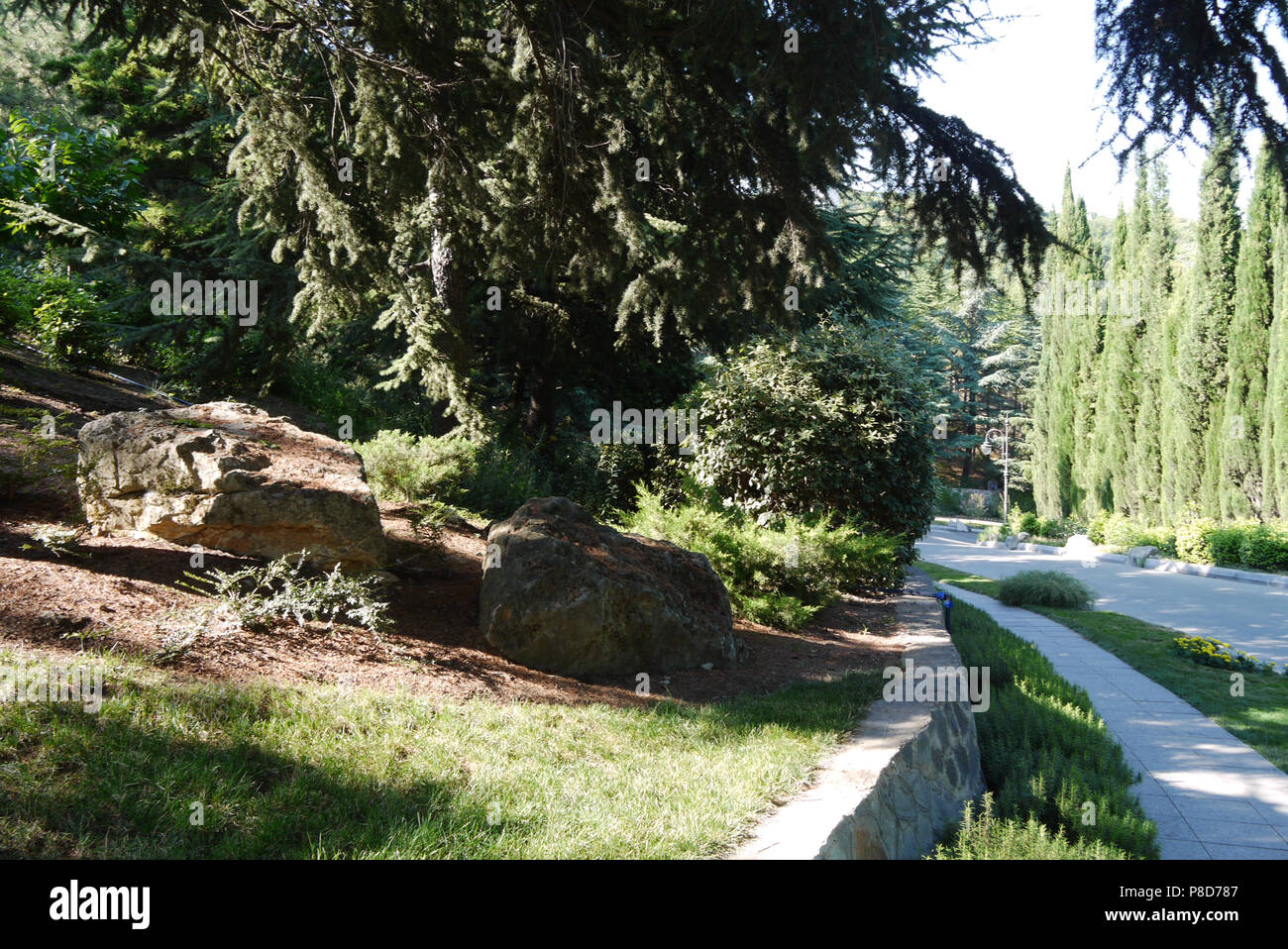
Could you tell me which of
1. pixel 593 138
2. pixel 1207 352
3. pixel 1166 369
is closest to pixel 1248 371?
pixel 1207 352

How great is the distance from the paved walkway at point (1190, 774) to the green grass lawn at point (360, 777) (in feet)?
9.04

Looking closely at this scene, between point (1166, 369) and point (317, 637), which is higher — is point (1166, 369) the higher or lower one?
the higher one

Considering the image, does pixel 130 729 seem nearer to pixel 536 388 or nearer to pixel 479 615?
pixel 479 615

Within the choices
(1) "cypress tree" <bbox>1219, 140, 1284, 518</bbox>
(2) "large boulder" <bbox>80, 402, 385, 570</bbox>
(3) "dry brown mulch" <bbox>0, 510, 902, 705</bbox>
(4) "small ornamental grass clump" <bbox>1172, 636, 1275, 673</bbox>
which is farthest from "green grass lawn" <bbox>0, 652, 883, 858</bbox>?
(1) "cypress tree" <bbox>1219, 140, 1284, 518</bbox>

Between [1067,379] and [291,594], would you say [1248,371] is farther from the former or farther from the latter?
[291,594]

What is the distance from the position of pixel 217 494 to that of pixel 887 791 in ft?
14.2

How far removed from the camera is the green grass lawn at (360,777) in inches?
105

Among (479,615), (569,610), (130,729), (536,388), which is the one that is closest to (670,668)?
(569,610)

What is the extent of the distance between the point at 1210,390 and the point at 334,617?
28.0 m

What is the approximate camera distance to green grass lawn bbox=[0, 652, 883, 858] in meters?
2.67

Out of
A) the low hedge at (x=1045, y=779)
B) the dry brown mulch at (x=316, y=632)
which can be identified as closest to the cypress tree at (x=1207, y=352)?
the low hedge at (x=1045, y=779)

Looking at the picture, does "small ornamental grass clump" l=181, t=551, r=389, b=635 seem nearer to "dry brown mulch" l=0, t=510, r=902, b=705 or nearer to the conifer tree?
"dry brown mulch" l=0, t=510, r=902, b=705

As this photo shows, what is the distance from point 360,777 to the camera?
3.24 m

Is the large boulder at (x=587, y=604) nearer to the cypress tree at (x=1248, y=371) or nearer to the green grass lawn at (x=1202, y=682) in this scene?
the green grass lawn at (x=1202, y=682)
